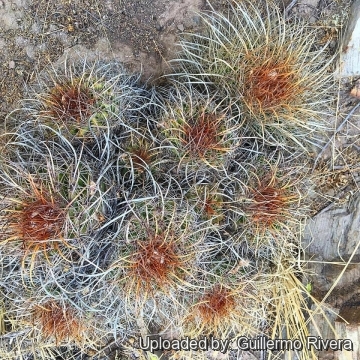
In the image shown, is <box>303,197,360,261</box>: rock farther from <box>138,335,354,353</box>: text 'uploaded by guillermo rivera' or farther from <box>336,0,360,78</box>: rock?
<box>336,0,360,78</box>: rock

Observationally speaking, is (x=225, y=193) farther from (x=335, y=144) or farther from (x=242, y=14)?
(x=242, y=14)

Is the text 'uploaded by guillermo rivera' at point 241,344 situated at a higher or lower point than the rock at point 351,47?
lower

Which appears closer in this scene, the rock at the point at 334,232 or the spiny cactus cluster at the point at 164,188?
the spiny cactus cluster at the point at 164,188

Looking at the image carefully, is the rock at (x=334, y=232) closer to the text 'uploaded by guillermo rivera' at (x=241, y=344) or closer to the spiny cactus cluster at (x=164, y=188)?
the spiny cactus cluster at (x=164, y=188)

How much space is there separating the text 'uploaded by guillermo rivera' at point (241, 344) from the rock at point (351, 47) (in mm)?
1156

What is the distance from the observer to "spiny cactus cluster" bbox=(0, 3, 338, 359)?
4.50 ft

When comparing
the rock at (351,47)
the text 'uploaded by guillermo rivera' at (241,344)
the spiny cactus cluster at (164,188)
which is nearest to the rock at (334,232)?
the spiny cactus cluster at (164,188)

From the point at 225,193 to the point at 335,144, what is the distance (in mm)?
610

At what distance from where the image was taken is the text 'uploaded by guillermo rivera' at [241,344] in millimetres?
1801

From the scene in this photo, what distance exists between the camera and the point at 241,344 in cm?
188

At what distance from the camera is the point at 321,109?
1777mm

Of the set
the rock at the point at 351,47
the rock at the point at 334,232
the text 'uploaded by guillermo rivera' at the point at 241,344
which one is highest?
the rock at the point at 351,47

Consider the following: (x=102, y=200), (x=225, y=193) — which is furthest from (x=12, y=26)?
(x=225, y=193)

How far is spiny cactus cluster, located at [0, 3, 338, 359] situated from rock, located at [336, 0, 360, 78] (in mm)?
122
